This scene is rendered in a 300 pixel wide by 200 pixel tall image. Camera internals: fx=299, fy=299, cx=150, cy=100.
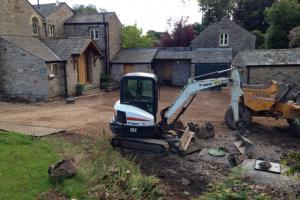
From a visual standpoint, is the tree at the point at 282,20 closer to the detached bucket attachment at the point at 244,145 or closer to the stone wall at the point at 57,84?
the stone wall at the point at 57,84

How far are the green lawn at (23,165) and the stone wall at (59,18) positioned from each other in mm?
18039

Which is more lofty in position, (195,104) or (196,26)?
(196,26)

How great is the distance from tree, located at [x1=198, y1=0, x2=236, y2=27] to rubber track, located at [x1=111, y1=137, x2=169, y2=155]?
3689cm

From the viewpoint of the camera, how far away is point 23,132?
12.0 m

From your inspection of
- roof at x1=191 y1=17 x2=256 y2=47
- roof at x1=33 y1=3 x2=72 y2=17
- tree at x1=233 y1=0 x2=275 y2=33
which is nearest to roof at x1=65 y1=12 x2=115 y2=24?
roof at x1=33 y1=3 x2=72 y2=17

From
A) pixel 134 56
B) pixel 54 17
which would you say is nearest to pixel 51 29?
pixel 54 17

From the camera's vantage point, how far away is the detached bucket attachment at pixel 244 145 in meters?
10.4

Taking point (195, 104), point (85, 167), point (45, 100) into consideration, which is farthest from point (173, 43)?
point (85, 167)

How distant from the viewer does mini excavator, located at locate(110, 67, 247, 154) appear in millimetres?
10367

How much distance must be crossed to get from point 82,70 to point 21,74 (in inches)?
219

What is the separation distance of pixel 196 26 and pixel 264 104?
32307 millimetres

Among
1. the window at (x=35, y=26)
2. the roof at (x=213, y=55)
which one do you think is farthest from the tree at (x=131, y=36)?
the window at (x=35, y=26)

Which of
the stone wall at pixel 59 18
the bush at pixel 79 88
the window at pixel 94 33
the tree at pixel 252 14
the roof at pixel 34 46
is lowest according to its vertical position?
the bush at pixel 79 88

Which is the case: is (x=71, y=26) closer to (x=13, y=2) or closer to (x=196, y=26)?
(x=13, y=2)
